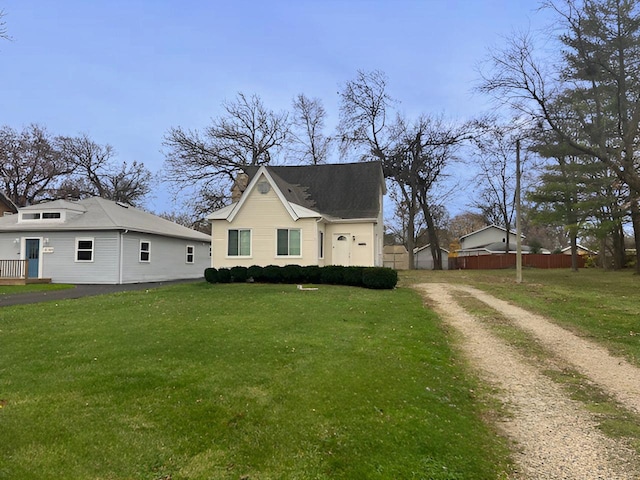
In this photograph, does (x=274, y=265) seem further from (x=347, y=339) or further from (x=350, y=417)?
(x=350, y=417)

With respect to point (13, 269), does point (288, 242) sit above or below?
above

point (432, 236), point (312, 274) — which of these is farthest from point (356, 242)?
point (432, 236)

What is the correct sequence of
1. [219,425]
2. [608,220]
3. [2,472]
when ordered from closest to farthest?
1. [2,472]
2. [219,425]
3. [608,220]

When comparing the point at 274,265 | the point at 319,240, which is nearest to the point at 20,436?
the point at 274,265

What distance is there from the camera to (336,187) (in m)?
24.2

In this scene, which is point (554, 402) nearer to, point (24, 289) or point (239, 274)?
point (239, 274)

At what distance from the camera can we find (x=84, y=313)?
1029 centimetres

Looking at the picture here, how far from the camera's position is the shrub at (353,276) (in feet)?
56.2

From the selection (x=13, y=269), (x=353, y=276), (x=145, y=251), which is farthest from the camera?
(x=145, y=251)

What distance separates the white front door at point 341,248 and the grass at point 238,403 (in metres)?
12.7

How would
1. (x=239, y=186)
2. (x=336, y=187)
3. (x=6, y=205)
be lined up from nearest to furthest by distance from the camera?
(x=336, y=187) < (x=239, y=186) < (x=6, y=205)

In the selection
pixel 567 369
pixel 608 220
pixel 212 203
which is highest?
pixel 212 203

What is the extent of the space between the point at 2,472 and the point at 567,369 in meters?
7.10

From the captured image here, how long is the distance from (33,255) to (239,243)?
10242 millimetres
